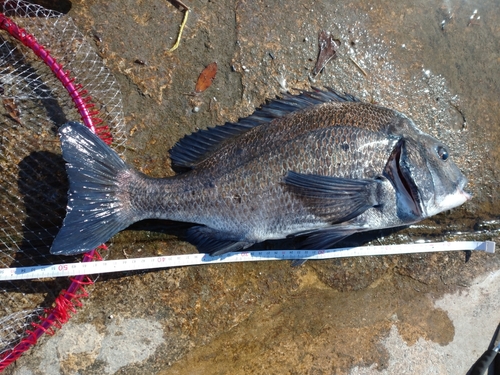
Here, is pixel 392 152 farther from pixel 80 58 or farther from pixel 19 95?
pixel 19 95

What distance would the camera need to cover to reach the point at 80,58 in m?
2.89

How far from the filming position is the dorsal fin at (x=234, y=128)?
2.73m

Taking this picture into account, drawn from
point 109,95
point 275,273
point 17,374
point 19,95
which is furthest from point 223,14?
point 17,374

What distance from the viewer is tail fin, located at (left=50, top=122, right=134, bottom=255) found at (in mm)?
2420

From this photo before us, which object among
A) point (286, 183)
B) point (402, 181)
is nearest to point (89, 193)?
point (286, 183)

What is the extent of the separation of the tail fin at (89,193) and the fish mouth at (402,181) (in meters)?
1.87

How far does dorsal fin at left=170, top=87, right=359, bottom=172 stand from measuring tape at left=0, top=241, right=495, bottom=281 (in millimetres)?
763

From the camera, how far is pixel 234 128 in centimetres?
274

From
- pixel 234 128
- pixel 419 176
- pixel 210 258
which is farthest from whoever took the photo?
pixel 210 258

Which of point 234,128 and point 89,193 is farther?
point 234,128

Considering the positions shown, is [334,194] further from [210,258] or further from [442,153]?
[210,258]

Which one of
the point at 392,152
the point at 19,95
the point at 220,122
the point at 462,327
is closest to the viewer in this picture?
the point at 392,152

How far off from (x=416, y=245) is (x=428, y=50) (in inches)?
70.9

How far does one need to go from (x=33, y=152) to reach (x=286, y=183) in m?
1.95
